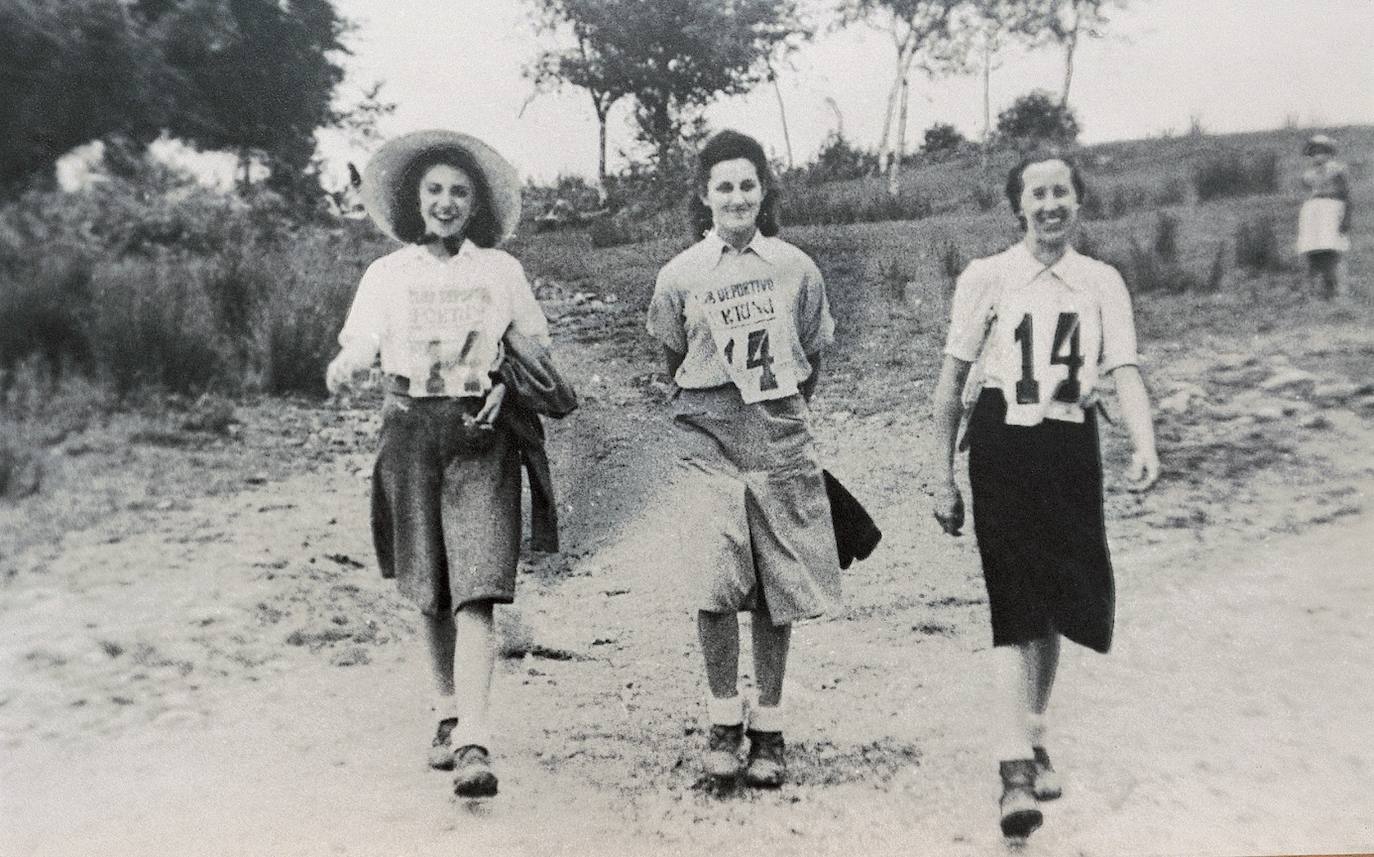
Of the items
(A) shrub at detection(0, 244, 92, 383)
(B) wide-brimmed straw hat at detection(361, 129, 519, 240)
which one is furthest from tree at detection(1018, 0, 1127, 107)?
(A) shrub at detection(0, 244, 92, 383)

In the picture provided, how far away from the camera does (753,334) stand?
2852 millimetres

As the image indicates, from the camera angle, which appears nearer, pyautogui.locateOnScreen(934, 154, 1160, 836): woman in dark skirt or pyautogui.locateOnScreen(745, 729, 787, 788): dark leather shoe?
pyautogui.locateOnScreen(934, 154, 1160, 836): woman in dark skirt

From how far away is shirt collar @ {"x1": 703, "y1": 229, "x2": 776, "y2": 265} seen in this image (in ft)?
9.45

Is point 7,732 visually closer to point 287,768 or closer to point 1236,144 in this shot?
point 287,768

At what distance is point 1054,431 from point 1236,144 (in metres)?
1.61

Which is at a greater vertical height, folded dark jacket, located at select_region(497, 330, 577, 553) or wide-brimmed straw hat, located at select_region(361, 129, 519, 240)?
wide-brimmed straw hat, located at select_region(361, 129, 519, 240)

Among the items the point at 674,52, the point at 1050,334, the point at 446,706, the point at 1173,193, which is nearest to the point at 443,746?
the point at 446,706

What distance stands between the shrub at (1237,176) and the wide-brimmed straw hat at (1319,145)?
10cm

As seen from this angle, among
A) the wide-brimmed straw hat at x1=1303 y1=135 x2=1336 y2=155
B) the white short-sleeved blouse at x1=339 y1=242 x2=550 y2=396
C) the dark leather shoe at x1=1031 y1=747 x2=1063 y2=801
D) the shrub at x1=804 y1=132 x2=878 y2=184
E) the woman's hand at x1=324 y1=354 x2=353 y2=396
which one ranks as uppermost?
the shrub at x1=804 y1=132 x2=878 y2=184

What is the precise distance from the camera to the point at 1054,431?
8.87 ft

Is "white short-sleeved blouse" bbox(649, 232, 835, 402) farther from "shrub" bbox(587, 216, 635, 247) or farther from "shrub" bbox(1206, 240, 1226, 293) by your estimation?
"shrub" bbox(1206, 240, 1226, 293)

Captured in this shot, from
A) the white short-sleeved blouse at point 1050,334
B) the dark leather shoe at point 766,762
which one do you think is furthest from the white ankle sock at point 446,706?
the white short-sleeved blouse at point 1050,334

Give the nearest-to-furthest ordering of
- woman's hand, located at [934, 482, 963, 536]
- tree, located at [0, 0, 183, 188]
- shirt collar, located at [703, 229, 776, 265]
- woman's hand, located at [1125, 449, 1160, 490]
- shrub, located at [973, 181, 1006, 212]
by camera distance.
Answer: woman's hand, located at [1125, 449, 1160, 490]
woman's hand, located at [934, 482, 963, 536]
shirt collar, located at [703, 229, 776, 265]
shrub, located at [973, 181, 1006, 212]
tree, located at [0, 0, 183, 188]

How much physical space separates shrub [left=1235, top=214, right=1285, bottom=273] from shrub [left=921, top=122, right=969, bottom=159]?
0.93 metres
